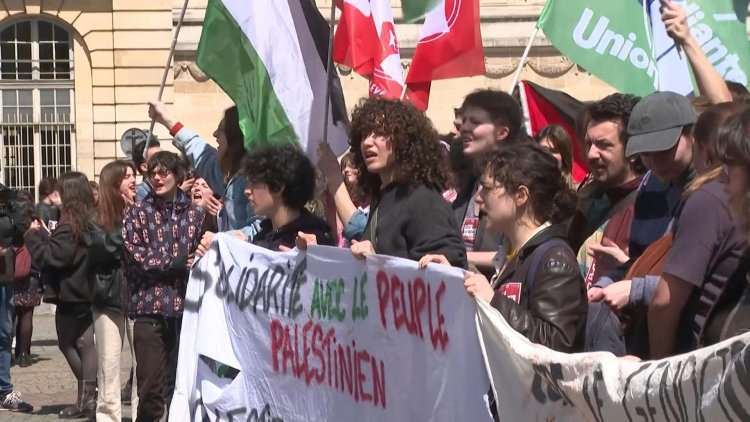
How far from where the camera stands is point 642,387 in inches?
136

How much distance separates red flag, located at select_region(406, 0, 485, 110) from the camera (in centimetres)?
722

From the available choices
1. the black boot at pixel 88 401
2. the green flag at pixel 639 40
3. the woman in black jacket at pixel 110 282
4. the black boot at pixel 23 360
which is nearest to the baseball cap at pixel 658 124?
the green flag at pixel 639 40

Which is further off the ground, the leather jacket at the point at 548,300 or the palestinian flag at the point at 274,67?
the palestinian flag at the point at 274,67

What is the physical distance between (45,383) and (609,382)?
31.8 ft

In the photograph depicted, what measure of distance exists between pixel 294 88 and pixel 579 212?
5.71ft

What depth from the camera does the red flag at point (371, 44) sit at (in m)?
6.86

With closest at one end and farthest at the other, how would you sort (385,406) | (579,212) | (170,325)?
(385,406) < (579,212) < (170,325)

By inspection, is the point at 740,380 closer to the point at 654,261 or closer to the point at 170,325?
the point at 654,261

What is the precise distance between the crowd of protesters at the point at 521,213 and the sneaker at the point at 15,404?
2788 millimetres

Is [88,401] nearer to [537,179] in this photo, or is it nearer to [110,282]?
[110,282]

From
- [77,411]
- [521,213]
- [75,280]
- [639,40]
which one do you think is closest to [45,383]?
[77,411]

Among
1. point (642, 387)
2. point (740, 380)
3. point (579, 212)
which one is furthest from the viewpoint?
point (579, 212)

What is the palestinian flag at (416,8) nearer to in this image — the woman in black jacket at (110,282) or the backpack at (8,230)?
the woman in black jacket at (110,282)

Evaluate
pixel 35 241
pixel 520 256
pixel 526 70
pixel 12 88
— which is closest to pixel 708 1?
pixel 520 256
